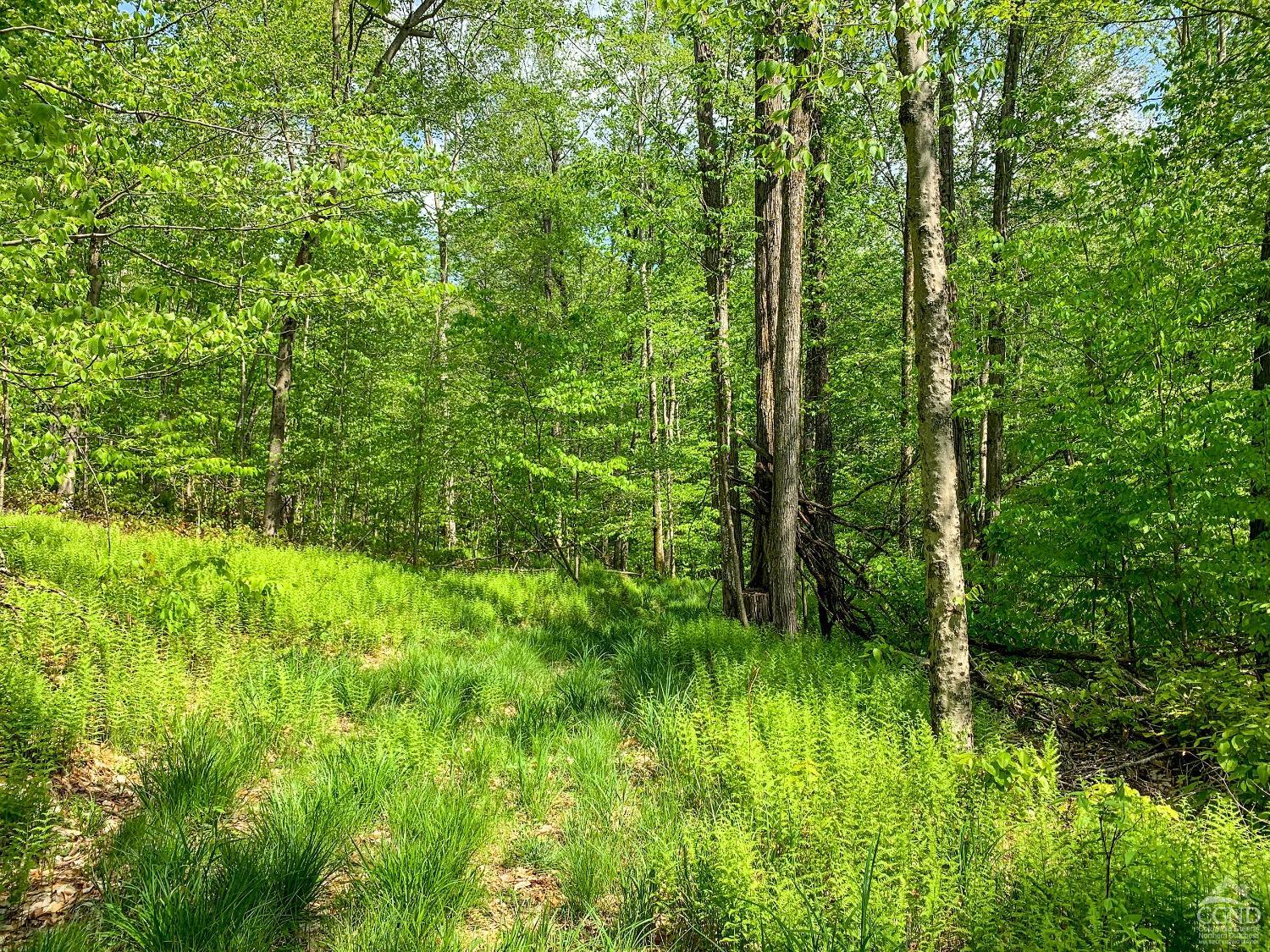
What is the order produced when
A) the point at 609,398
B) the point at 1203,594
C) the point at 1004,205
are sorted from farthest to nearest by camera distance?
1. the point at 1004,205
2. the point at 609,398
3. the point at 1203,594

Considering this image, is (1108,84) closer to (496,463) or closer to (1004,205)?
(1004,205)

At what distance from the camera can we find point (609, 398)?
976 centimetres

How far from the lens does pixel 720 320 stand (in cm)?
893

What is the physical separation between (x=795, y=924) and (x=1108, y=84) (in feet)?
60.6

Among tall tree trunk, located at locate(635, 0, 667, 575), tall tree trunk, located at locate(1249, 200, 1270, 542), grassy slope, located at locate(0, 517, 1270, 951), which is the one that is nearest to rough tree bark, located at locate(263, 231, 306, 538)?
grassy slope, located at locate(0, 517, 1270, 951)

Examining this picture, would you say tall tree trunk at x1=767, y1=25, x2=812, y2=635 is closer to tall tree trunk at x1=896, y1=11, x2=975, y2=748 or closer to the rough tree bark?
tall tree trunk at x1=896, y1=11, x2=975, y2=748

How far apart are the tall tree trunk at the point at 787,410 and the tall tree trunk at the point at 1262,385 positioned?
360 cm

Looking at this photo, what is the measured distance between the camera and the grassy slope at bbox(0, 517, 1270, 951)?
2049 mm

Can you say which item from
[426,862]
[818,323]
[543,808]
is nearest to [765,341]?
[818,323]

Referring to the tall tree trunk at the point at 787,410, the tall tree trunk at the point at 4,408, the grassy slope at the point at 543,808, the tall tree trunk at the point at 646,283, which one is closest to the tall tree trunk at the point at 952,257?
the tall tree trunk at the point at 787,410

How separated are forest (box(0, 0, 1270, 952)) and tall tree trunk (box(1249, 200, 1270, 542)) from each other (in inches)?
2.5

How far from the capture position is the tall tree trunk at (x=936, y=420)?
3.40 m

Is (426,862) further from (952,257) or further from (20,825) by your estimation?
(952,257)

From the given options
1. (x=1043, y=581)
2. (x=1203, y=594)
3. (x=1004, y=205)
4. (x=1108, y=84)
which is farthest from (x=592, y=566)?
(x=1108, y=84)
